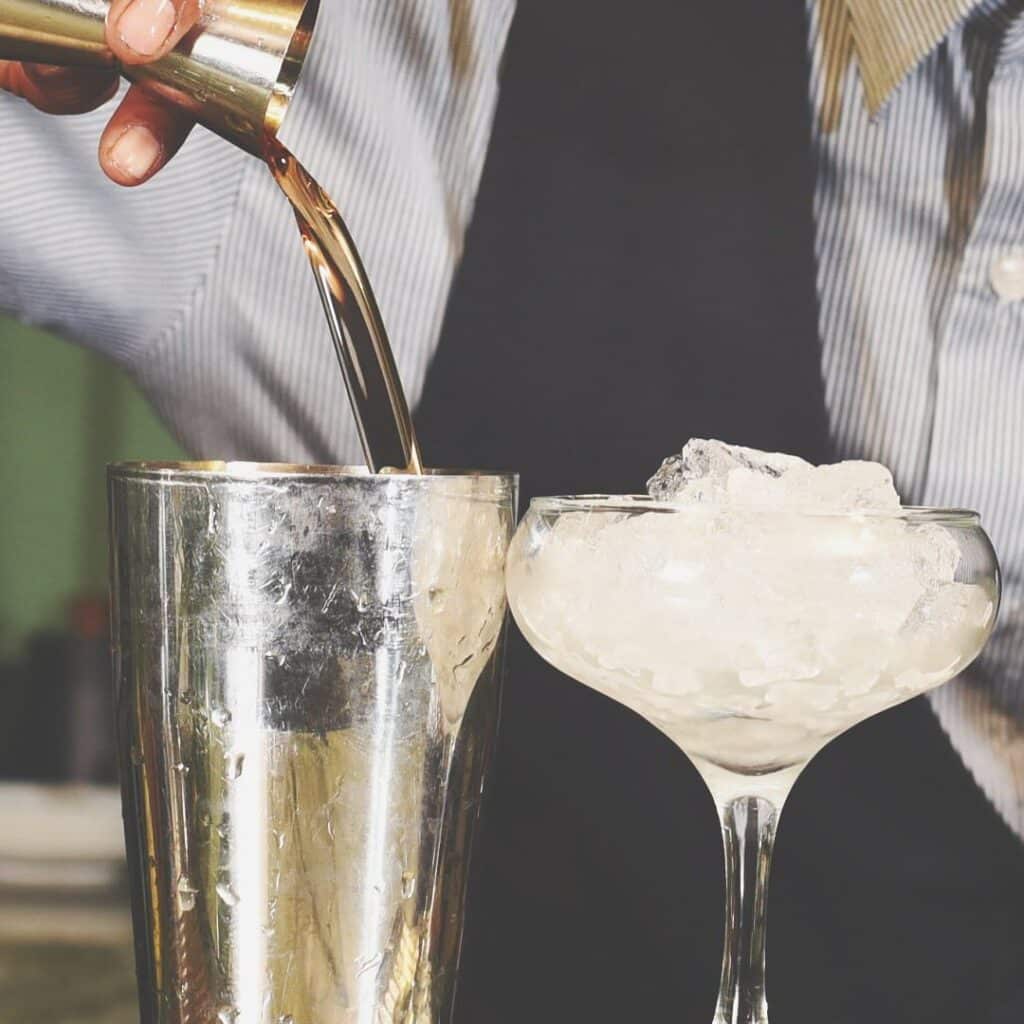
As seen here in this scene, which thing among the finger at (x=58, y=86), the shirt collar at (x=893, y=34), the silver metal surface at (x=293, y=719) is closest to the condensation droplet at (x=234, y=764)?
the silver metal surface at (x=293, y=719)

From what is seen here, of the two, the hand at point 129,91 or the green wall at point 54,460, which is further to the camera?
the green wall at point 54,460

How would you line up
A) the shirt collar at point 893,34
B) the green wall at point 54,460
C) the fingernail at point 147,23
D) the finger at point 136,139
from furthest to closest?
the green wall at point 54,460
the shirt collar at point 893,34
the finger at point 136,139
the fingernail at point 147,23

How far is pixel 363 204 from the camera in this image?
3.98 feet

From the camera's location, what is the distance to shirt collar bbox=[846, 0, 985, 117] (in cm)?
101

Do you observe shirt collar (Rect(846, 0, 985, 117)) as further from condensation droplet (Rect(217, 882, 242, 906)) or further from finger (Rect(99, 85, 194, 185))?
condensation droplet (Rect(217, 882, 242, 906))

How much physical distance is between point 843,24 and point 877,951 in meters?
0.81

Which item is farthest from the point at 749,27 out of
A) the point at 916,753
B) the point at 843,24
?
the point at 916,753

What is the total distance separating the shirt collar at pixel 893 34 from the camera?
1.01 metres

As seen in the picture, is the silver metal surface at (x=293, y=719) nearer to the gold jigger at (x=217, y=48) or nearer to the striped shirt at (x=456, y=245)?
the gold jigger at (x=217, y=48)

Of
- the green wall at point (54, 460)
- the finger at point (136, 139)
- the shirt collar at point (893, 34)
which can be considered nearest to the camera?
the finger at point (136, 139)

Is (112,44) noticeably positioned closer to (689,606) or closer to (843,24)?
(689,606)

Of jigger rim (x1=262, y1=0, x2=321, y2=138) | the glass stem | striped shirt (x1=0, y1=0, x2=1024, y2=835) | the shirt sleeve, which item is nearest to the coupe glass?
the glass stem

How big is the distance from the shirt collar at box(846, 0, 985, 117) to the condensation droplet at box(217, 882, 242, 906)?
83cm

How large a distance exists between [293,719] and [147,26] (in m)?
0.36
